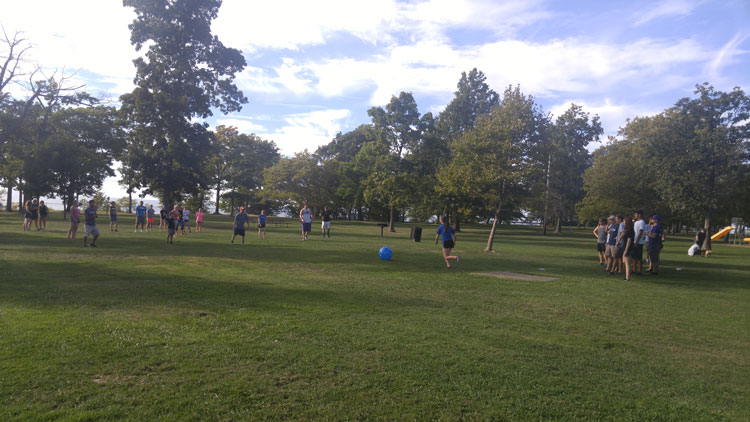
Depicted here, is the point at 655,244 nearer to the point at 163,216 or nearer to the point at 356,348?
the point at 356,348

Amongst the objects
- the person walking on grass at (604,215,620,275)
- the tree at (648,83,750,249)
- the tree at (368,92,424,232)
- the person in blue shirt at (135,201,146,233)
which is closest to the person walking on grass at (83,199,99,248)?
the person in blue shirt at (135,201,146,233)

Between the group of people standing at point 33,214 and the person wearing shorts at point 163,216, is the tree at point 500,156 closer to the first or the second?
the person wearing shorts at point 163,216

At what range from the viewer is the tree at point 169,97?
35469mm

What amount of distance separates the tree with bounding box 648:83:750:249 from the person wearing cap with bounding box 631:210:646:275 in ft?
69.8

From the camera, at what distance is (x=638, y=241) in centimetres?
1373

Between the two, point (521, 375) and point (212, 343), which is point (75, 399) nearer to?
point (212, 343)

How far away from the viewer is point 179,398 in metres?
3.99

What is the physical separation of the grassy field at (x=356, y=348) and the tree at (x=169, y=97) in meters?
27.1

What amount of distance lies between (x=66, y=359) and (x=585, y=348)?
6295 mm

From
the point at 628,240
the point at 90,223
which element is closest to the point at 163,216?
the point at 90,223

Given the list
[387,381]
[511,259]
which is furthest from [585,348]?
[511,259]

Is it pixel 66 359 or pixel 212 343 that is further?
pixel 212 343

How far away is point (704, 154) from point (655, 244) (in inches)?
896

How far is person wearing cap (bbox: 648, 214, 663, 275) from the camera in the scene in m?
14.1
